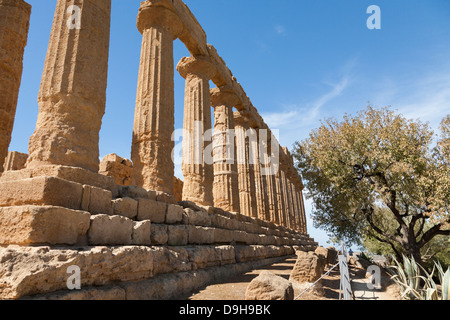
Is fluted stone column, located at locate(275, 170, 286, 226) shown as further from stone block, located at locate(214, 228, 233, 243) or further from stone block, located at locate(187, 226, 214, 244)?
stone block, located at locate(187, 226, 214, 244)

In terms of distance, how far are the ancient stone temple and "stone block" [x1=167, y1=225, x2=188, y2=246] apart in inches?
0.9

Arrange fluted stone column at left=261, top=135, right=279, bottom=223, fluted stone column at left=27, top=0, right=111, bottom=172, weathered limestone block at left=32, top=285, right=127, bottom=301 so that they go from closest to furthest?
weathered limestone block at left=32, top=285, right=127, bottom=301 → fluted stone column at left=27, top=0, right=111, bottom=172 → fluted stone column at left=261, top=135, right=279, bottom=223

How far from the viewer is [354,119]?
16141 millimetres

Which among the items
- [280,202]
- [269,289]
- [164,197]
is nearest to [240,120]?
[280,202]

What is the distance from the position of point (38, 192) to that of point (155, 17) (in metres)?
5.73

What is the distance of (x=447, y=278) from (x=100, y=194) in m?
4.78

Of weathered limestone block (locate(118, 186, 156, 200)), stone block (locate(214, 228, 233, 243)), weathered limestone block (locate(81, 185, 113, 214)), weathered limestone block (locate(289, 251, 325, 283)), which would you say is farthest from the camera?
stone block (locate(214, 228, 233, 243))

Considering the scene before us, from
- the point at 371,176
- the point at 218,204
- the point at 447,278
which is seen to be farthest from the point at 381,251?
the point at 447,278

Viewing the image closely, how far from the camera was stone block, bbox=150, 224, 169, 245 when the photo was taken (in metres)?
5.32

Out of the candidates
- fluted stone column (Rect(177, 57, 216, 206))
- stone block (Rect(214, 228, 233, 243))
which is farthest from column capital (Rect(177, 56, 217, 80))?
stone block (Rect(214, 228, 233, 243))

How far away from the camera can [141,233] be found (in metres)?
4.91

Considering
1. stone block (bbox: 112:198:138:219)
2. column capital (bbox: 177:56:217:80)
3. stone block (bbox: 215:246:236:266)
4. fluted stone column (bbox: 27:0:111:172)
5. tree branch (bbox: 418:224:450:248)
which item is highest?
column capital (bbox: 177:56:217:80)
